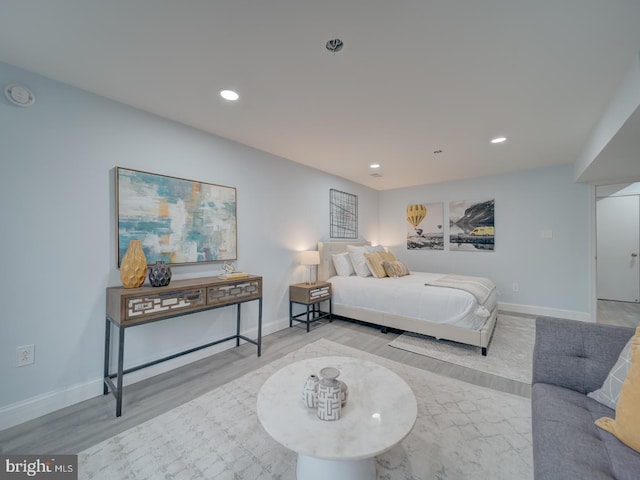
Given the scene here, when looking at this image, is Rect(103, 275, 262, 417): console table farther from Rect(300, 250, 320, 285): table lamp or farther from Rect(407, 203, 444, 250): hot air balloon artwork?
Rect(407, 203, 444, 250): hot air balloon artwork

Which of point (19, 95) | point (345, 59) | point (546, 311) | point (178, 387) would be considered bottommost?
point (178, 387)

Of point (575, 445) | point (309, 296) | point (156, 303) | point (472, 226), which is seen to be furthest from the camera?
point (472, 226)

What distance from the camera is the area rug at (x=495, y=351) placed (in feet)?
8.29

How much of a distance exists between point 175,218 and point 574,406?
313cm

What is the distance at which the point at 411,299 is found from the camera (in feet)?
10.8

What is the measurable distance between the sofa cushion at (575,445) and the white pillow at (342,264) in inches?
118

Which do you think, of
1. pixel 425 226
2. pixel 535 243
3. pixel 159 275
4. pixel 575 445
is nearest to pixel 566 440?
pixel 575 445

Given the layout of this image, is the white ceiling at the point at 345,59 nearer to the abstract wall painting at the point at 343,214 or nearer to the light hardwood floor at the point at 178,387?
the abstract wall painting at the point at 343,214

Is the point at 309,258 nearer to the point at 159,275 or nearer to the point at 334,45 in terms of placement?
the point at 159,275

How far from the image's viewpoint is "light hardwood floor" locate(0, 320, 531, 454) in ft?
5.40

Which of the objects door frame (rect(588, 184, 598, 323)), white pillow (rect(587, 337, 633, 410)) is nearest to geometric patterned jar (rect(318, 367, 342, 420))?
white pillow (rect(587, 337, 633, 410))

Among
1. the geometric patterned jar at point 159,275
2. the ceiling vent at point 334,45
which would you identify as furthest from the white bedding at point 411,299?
the ceiling vent at point 334,45

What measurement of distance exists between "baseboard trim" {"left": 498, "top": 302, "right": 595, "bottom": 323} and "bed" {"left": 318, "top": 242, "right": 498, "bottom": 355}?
127 centimetres

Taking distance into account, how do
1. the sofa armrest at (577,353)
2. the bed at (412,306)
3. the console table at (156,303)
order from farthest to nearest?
the bed at (412,306) → the console table at (156,303) → the sofa armrest at (577,353)
